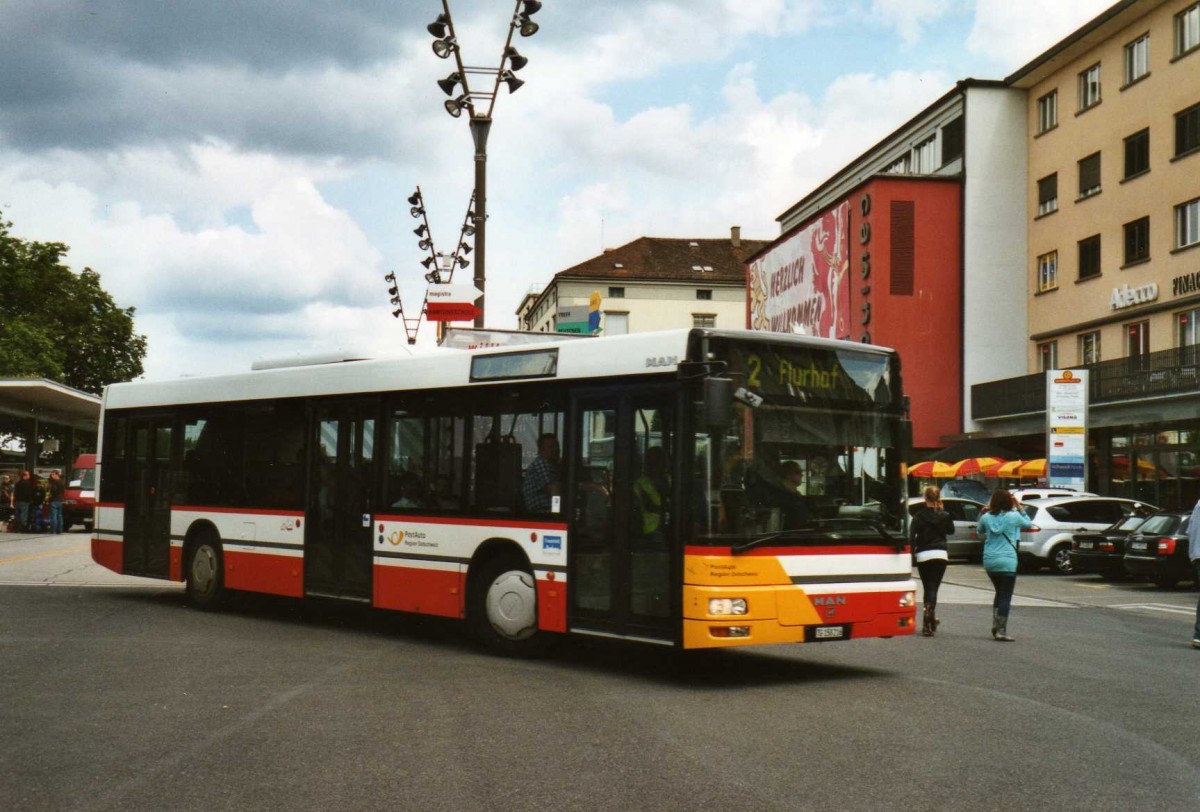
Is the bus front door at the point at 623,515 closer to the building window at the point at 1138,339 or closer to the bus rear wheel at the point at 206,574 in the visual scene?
the bus rear wheel at the point at 206,574

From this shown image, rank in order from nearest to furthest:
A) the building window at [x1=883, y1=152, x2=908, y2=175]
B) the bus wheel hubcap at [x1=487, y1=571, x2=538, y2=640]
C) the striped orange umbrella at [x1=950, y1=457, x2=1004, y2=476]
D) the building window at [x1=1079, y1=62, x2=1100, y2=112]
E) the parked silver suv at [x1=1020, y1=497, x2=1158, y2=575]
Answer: the bus wheel hubcap at [x1=487, y1=571, x2=538, y2=640] → the parked silver suv at [x1=1020, y1=497, x2=1158, y2=575] → the striped orange umbrella at [x1=950, y1=457, x2=1004, y2=476] → the building window at [x1=1079, y1=62, x2=1100, y2=112] → the building window at [x1=883, y1=152, x2=908, y2=175]

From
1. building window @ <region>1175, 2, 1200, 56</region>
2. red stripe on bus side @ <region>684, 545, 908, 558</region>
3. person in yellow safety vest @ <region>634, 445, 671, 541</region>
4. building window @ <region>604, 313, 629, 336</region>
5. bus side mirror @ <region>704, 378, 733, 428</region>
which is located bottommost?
red stripe on bus side @ <region>684, 545, 908, 558</region>

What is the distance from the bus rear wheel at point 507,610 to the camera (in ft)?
38.2

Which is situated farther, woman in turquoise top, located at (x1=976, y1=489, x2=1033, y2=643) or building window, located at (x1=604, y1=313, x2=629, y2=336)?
building window, located at (x1=604, y1=313, x2=629, y2=336)

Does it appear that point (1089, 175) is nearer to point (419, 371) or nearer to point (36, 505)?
point (36, 505)

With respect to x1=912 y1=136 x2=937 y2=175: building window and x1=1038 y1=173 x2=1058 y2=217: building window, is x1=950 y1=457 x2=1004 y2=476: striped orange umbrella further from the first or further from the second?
x1=912 y1=136 x2=937 y2=175: building window

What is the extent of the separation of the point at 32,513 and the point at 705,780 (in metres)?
34.9

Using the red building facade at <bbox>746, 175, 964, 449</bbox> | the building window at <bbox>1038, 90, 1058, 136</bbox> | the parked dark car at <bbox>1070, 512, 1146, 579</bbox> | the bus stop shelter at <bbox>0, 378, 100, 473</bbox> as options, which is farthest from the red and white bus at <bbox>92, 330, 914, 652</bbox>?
the red building facade at <bbox>746, 175, 964, 449</bbox>

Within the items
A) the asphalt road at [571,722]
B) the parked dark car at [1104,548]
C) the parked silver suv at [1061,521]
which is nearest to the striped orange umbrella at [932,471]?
the parked silver suv at [1061,521]

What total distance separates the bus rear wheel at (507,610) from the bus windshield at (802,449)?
2149 mm

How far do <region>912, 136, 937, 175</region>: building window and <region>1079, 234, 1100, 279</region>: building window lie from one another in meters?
10.8

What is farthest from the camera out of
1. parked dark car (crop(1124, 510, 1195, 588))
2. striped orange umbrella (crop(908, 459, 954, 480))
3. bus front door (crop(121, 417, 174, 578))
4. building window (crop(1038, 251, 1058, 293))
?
building window (crop(1038, 251, 1058, 293))

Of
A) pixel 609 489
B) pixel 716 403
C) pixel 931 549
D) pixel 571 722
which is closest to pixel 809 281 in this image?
pixel 931 549

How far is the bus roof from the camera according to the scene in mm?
10625
